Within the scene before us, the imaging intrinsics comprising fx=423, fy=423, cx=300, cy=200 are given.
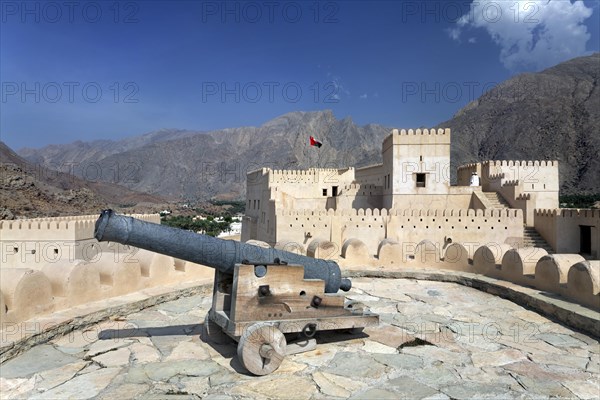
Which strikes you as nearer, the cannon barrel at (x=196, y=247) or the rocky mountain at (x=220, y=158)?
the cannon barrel at (x=196, y=247)

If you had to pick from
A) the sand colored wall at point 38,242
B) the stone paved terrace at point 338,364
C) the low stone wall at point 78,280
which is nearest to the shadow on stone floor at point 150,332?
the stone paved terrace at point 338,364

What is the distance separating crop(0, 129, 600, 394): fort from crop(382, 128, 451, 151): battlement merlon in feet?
0.16

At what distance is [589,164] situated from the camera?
7500 centimetres

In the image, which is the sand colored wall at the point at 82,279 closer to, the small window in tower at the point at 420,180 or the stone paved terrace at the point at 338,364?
the stone paved terrace at the point at 338,364

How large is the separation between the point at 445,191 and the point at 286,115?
183m

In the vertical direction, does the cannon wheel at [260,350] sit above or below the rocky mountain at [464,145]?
below

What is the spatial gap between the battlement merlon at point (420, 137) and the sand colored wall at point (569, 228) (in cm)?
569

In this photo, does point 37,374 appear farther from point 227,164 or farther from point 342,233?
point 227,164

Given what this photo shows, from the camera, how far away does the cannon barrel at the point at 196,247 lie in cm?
348

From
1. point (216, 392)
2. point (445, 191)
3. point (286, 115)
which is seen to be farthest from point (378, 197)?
point (286, 115)

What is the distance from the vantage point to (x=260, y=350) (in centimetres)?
350

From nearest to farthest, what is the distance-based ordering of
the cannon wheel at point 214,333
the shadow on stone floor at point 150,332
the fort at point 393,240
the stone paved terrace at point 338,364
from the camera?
the stone paved terrace at point 338,364
the cannon wheel at point 214,333
the shadow on stone floor at point 150,332
the fort at point 393,240

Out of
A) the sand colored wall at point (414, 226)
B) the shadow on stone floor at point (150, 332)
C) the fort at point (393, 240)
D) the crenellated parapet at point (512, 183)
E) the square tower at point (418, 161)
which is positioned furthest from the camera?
the square tower at point (418, 161)

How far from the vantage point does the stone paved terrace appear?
3.26 meters
